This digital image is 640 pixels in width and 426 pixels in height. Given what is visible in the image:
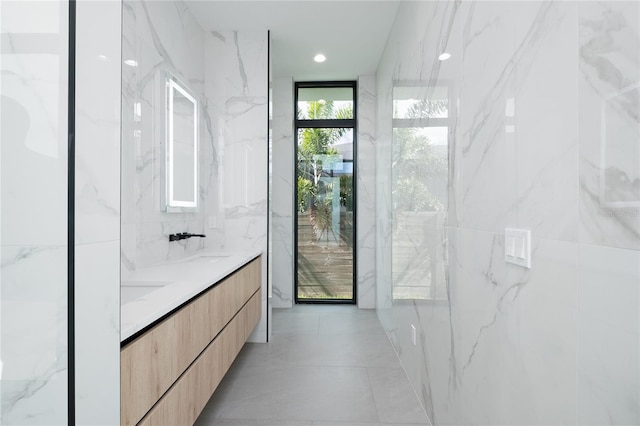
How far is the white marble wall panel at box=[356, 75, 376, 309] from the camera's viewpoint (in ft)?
14.1

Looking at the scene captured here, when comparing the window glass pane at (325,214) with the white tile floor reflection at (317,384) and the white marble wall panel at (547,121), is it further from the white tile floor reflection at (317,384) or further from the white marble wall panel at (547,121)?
the white marble wall panel at (547,121)

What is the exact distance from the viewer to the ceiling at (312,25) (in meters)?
2.85

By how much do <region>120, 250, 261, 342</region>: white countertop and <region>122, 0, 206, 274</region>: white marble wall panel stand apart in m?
0.15

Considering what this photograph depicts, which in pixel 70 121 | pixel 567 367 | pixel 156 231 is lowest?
pixel 567 367

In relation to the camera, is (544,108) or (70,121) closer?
(70,121)

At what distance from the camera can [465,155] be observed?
148 cm

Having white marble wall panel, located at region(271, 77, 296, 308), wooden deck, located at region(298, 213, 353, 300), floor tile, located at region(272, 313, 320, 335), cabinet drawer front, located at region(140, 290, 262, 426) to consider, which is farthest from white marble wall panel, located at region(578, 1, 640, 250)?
Answer: wooden deck, located at region(298, 213, 353, 300)

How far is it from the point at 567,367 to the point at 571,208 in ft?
1.26

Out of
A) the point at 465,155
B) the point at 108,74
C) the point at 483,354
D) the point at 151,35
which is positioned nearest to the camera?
the point at 108,74

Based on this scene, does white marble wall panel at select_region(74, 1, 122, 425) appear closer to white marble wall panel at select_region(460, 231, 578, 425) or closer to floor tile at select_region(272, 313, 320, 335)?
white marble wall panel at select_region(460, 231, 578, 425)

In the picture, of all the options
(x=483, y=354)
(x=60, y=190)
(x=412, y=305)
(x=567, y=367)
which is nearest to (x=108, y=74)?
(x=60, y=190)

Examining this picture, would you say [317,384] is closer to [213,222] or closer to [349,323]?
[349,323]

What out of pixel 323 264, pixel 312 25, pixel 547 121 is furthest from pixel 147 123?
pixel 323 264

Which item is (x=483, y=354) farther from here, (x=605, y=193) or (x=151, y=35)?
(x=151, y=35)
